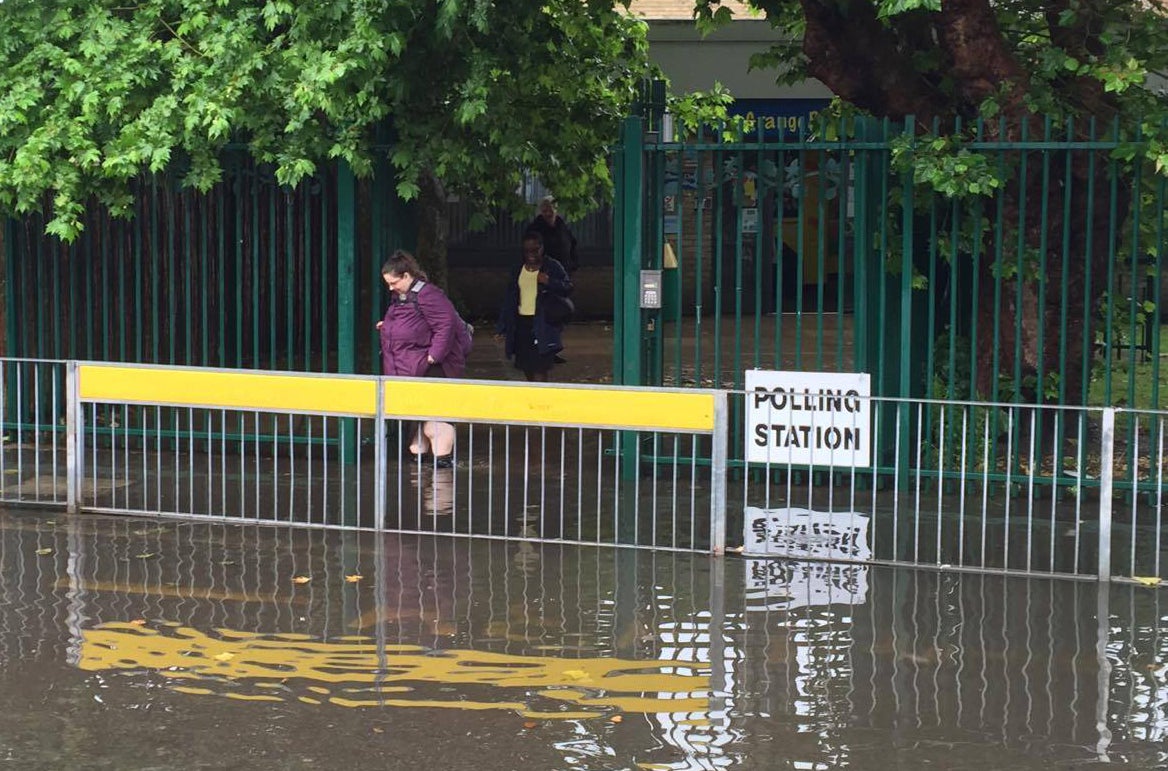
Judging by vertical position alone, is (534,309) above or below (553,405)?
above

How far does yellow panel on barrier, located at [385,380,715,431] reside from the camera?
9828 millimetres

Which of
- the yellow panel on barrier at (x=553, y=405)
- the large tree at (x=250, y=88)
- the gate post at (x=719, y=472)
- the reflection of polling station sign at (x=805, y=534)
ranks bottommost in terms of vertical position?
the reflection of polling station sign at (x=805, y=534)

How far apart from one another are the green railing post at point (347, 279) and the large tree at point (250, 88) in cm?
30

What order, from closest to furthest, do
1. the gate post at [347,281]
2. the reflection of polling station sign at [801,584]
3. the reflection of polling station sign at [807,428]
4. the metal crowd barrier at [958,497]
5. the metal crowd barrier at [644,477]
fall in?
the reflection of polling station sign at [801,584] < the metal crowd barrier at [958,497] < the metal crowd barrier at [644,477] < the reflection of polling station sign at [807,428] < the gate post at [347,281]

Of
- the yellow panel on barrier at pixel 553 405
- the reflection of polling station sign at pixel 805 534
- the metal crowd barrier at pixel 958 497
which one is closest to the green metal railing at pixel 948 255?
the metal crowd barrier at pixel 958 497

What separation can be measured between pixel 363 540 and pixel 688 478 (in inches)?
114

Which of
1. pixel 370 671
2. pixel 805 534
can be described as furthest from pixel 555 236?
pixel 370 671

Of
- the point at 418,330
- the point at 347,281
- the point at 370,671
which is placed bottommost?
the point at 370,671

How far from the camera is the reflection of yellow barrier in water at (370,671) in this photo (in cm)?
716

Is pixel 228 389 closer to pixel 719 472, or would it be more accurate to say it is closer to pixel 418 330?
pixel 418 330

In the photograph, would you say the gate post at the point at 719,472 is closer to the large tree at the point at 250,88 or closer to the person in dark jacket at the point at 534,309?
the large tree at the point at 250,88

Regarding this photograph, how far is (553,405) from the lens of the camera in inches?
393

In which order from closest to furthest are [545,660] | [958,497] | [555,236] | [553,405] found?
[545,660]
[553,405]
[958,497]
[555,236]

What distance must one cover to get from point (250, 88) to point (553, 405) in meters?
3.65
